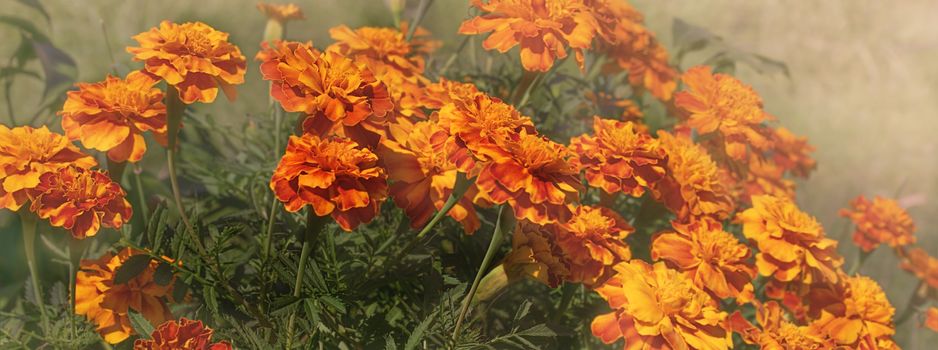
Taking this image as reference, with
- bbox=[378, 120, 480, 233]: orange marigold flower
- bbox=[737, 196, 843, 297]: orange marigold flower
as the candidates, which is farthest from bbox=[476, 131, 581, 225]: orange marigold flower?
bbox=[737, 196, 843, 297]: orange marigold flower

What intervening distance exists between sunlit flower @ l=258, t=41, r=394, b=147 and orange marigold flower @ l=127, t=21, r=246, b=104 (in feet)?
0.23

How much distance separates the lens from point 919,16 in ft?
7.36

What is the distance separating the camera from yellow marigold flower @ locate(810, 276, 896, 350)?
0.91 metres

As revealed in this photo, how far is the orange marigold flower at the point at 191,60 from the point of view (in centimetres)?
71

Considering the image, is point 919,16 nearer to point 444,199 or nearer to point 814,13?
point 814,13

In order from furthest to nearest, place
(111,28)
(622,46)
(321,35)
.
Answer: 1. (321,35)
2. (111,28)
3. (622,46)

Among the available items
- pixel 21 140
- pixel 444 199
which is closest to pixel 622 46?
pixel 444 199

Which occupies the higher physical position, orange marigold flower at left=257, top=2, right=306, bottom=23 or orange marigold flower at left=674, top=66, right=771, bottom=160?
orange marigold flower at left=257, top=2, right=306, bottom=23

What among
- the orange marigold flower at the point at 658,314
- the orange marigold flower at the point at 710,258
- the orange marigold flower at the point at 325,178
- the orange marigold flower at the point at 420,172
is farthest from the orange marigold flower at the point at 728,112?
the orange marigold flower at the point at 325,178

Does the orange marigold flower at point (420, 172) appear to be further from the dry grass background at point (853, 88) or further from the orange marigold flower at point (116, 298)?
the dry grass background at point (853, 88)

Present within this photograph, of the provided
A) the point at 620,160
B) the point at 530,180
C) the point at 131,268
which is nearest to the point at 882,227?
the point at 620,160

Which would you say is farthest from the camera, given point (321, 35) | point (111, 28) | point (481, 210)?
point (321, 35)

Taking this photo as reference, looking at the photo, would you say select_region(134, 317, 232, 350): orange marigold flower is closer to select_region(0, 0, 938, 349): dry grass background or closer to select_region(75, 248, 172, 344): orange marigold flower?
select_region(75, 248, 172, 344): orange marigold flower

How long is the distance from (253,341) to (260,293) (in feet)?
0.20
